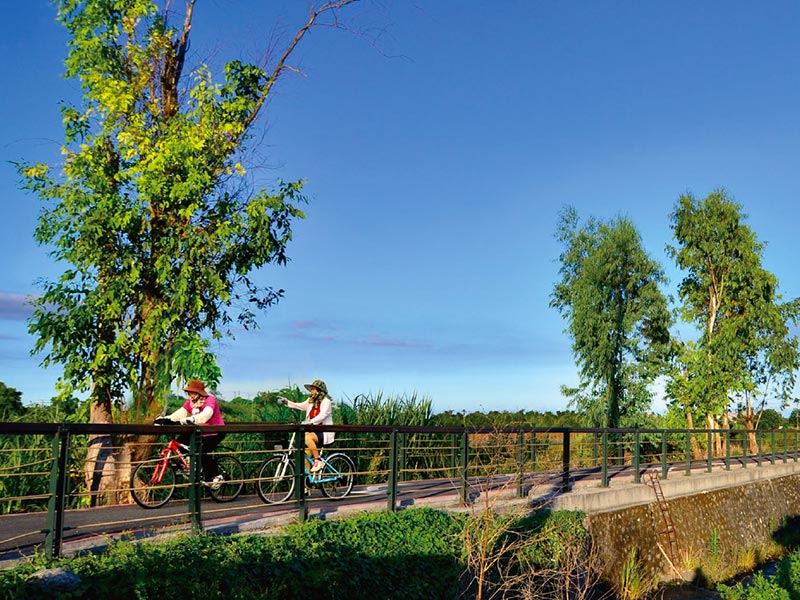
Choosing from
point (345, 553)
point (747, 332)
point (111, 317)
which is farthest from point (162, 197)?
point (747, 332)

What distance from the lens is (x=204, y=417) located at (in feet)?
40.6

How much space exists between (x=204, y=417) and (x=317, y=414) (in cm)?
196

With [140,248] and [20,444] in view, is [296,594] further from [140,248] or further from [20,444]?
[140,248]

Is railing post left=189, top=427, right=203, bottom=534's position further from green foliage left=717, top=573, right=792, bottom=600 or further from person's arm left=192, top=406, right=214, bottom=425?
green foliage left=717, top=573, right=792, bottom=600

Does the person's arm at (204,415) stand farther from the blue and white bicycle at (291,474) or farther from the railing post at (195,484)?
the railing post at (195,484)

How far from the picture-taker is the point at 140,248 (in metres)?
15.9

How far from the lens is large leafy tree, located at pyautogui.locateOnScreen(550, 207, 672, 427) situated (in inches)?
1465

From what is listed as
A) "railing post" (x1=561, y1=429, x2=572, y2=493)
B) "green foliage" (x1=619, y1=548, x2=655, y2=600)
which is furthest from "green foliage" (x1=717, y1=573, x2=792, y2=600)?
"railing post" (x1=561, y1=429, x2=572, y2=493)

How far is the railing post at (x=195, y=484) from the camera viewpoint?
9.38m

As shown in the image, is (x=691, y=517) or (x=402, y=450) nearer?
(x=402, y=450)

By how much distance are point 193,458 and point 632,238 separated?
31942 millimetres

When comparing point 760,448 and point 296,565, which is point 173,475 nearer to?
point 296,565

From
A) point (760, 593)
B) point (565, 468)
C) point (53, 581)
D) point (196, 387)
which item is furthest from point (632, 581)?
point (53, 581)

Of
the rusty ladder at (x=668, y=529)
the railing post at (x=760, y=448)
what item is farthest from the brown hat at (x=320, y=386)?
the railing post at (x=760, y=448)
